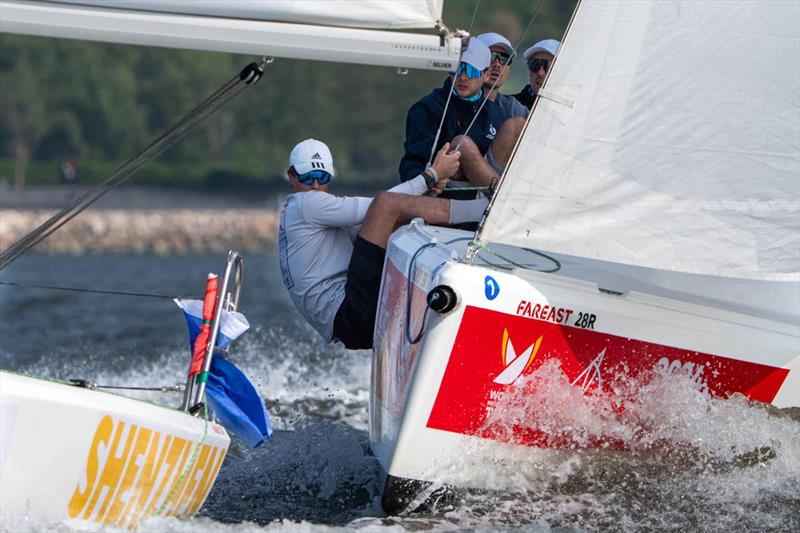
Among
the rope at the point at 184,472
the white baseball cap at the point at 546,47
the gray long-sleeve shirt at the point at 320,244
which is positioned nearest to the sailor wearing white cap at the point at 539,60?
the white baseball cap at the point at 546,47

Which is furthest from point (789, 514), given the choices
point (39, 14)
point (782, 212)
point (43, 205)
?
point (43, 205)

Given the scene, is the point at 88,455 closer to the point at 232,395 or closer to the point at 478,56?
the point at 232,395

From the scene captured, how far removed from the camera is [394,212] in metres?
5.03

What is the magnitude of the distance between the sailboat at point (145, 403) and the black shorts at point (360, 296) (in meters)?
0.63

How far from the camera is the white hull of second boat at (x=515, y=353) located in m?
4.27

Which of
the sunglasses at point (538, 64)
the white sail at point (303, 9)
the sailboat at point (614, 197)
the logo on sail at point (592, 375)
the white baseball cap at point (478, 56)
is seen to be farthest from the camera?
the sunglasses at point (538, 64)

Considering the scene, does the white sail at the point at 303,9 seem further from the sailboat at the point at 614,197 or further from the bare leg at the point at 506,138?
the bare leg at the point at 506,138

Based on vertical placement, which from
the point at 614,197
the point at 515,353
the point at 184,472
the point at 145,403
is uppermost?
the point at 614,197

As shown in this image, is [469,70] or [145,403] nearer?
[145,403]

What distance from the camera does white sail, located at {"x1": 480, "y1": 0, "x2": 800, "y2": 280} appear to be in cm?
436

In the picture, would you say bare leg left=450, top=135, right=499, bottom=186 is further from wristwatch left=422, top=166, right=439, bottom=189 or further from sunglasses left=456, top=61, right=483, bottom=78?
sunglasses left=456, top=61, right=483, bottom=78

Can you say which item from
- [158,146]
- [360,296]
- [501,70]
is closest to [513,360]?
[360,296]

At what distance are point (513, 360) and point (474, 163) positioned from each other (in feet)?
3.72

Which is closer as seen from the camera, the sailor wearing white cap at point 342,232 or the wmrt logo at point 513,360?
the wmrt logo at point 513,360
